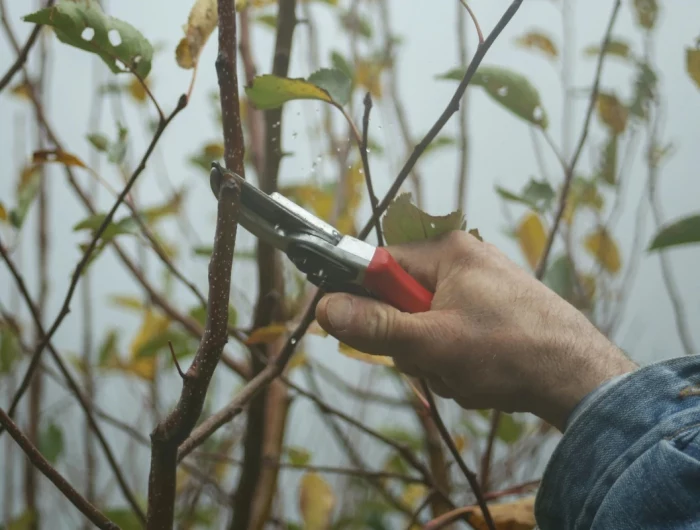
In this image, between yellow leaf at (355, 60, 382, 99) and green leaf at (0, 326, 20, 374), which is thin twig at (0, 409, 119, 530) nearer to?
green leaf at (0, 326, 20, 374)

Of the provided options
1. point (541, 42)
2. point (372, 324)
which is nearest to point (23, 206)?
point (372, 324)

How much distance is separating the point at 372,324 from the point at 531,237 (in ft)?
1.60

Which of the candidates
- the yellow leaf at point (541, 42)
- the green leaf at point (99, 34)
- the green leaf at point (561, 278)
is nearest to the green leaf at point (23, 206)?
the green leaf at point (99, 34)

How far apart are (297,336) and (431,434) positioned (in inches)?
15.4

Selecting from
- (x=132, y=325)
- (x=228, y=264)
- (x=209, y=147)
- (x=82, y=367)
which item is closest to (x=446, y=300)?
(x=228, y=264)

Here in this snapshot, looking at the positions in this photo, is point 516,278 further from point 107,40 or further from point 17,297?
point 17,297

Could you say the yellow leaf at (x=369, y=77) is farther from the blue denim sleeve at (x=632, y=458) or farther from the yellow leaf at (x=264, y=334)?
the blue denim sleeve at (x=632, y=458)

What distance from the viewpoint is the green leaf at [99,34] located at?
1.17 ft

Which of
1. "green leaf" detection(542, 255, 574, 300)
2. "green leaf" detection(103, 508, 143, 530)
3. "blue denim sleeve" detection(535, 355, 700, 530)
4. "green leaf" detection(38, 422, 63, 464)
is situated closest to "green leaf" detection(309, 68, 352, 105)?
"blue denim sleeve" detection(535, 355, 700, 530)

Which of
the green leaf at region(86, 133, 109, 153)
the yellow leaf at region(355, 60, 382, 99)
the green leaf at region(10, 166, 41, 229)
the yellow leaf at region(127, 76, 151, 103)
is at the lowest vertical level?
the green leaf at region(10, 166, 41, 229)

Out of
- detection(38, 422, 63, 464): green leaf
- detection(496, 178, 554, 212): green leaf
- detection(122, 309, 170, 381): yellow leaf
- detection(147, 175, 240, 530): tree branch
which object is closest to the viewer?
detection(147, 175, 240, 530): tree branch

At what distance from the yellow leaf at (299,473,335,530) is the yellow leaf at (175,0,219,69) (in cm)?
53

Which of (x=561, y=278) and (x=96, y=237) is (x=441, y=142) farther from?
(x=96, y=237)

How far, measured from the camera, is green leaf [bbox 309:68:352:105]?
0.42 meters
